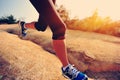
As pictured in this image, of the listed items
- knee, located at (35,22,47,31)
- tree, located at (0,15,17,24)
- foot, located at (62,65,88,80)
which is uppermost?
knee, located at (35,22,47,31)

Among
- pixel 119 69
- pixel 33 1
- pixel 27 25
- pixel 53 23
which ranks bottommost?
pixel 119 69

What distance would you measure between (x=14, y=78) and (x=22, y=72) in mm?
315

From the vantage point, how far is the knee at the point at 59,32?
4.81 meters

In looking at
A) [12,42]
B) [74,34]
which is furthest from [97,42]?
[12,42]

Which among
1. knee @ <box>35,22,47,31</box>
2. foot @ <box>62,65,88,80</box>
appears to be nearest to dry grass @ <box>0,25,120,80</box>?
knee @ <box>35,22,47,31</box>

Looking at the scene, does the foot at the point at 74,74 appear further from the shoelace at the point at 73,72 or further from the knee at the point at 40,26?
the knee at the point at 40,26

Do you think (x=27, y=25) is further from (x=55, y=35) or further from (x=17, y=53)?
(x=17, y=53)

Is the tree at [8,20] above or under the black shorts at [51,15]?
under

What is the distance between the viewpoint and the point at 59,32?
4.84m

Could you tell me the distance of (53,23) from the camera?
4.73 meters

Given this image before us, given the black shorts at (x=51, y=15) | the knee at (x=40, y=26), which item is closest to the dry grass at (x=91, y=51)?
the knee at (x=40, y=26)

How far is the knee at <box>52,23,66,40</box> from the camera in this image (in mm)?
4814

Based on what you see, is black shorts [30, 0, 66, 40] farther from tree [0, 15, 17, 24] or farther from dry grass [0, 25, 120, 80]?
tree [0, 15, 17, 24]

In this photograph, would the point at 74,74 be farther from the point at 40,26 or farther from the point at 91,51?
the point at 91,51
